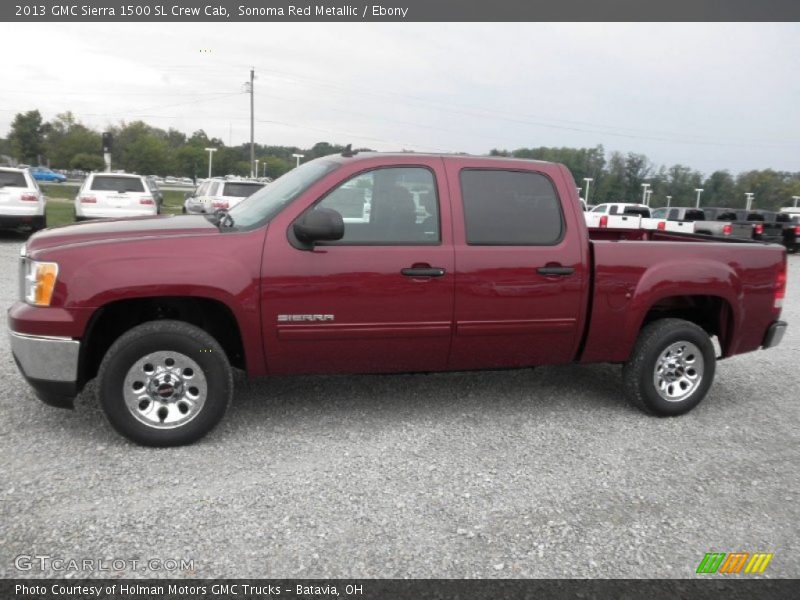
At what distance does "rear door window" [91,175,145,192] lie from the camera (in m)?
15.4

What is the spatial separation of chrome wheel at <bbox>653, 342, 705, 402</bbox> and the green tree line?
52710 millimetres

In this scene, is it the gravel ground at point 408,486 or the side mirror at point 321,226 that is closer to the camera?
the gravel ground at point 408,486

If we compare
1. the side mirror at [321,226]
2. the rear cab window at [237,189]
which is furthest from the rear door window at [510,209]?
the rear cab window at [237,189]

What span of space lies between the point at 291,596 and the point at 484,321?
7.37ft

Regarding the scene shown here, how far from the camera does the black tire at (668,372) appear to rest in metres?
4.78

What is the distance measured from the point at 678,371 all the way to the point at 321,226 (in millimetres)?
2900

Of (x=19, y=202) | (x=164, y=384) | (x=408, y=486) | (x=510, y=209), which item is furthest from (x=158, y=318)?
(x=19, y=202)

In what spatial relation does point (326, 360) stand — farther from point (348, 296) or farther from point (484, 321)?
point (484, 321)

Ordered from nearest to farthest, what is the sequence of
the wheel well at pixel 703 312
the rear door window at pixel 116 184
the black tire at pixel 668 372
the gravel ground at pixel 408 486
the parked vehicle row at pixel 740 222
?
the gravel ground at pixel 408 486 < the black tire at pixel 668 372 < the wheel well at pixel 703 312 < the rear door window at pixel 116 184 < the parked vehicle row at pixel 740 222

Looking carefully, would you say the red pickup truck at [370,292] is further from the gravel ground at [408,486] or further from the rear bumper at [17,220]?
the rear bumper at [17,220]

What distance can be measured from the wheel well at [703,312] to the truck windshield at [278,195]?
2.66 m

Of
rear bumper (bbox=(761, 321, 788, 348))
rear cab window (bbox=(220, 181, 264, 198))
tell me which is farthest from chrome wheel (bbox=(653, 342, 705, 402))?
rear cab window (bbox=(220, 181, 264, 198))

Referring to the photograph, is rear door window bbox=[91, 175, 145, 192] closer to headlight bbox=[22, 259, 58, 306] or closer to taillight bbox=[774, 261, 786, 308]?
headlight bbox=[22, 259, 58, 306]

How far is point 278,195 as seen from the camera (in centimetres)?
449
